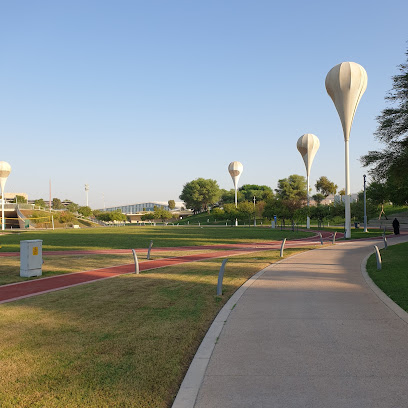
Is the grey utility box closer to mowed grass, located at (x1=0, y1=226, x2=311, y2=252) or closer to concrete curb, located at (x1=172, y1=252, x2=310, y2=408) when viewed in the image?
concrete curb, located at (x1=172, y1=252, x2=310, y2=408)

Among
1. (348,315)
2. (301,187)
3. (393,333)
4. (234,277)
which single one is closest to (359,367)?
(393,333)

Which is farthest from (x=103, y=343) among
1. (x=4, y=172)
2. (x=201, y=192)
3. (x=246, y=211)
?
(x=201, y=192)

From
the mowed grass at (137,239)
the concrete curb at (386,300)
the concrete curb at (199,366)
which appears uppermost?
the concrete curb at (199,366)

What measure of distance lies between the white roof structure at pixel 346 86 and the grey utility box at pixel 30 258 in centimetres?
2921

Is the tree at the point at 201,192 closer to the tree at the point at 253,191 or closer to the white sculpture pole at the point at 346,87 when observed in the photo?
the tree at the point at 253,191

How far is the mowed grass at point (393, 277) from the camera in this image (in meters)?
9.47

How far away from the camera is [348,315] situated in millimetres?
7836

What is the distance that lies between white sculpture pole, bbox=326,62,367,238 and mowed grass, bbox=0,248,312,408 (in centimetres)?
2843

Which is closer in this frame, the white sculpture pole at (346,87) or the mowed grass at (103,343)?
the mowed grass at (103,343)

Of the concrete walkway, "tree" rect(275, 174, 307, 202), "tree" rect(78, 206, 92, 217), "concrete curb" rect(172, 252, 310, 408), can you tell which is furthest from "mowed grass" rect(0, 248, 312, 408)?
"tree" rect(78, 206, 92, 217)

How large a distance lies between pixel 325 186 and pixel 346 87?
280ft

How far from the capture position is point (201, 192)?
13950 cm

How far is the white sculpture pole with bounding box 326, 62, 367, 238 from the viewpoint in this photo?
33.4 metres

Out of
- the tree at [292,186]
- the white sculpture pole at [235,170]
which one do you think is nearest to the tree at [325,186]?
the tree at [292,186]
